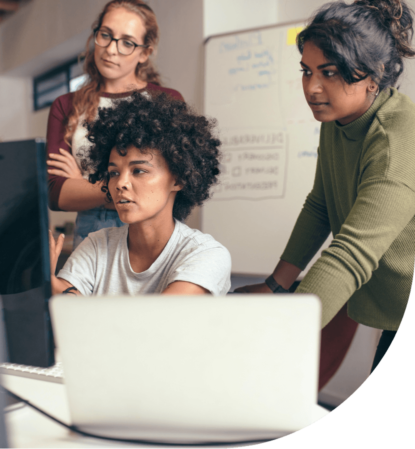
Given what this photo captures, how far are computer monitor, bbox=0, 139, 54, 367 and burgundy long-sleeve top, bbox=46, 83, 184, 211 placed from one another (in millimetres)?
40

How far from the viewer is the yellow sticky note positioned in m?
0.34

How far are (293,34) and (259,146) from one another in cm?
10

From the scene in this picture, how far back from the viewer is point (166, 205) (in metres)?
0.33

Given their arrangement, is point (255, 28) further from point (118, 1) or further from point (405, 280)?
point (405, 280)

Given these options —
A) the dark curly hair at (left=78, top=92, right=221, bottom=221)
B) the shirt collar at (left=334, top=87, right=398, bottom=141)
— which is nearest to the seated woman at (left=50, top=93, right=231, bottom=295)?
the dark curly hair at (left=78, top=92, right=221, bottom=221)

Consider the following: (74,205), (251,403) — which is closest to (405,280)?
(251,403)

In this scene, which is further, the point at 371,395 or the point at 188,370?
Answer: the point at 371,395

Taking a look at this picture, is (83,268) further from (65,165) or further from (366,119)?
(366,119)

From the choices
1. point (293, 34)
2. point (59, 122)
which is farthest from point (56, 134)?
point (293, 34)

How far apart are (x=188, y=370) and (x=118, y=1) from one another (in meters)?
0.31

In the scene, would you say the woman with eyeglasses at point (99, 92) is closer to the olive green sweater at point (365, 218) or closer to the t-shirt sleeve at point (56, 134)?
the t-shirt sleeve at point (56, 134)

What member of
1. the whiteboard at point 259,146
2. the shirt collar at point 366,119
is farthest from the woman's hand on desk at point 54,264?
the shirt collar at point 366,119

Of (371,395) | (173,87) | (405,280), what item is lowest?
(371,395)

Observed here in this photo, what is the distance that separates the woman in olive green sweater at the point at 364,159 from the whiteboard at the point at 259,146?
0.02 meters
